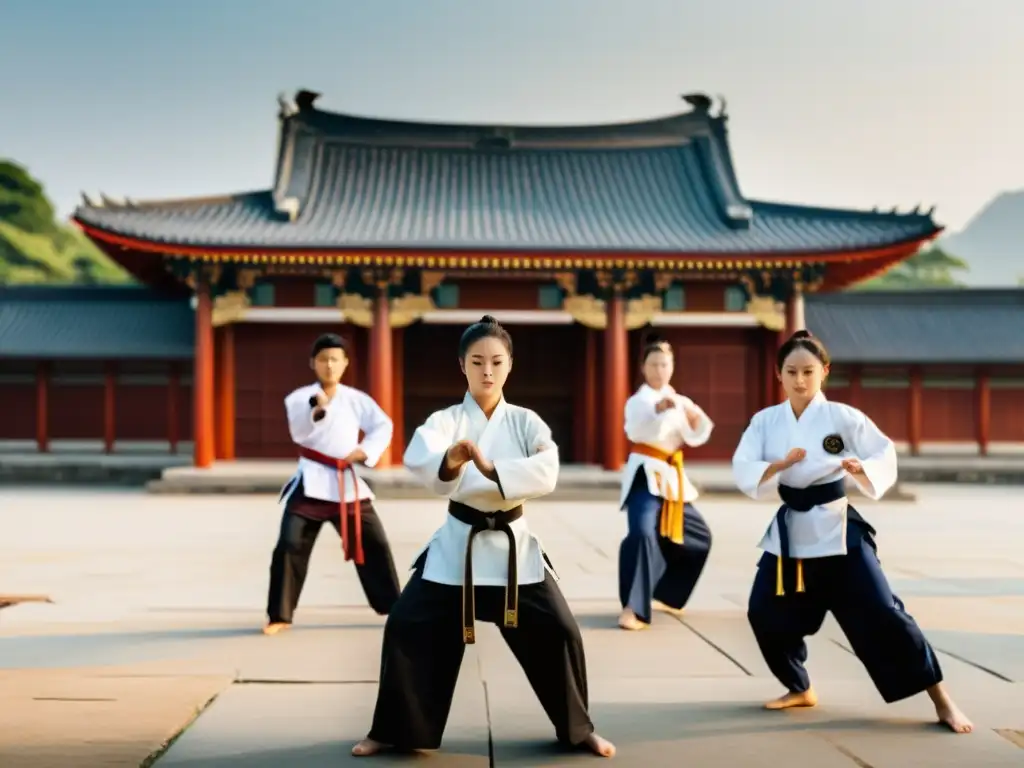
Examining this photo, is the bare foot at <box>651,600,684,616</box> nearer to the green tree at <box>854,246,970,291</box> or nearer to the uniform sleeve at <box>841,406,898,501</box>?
the uniform sleeve at <box>841,406,898,501</box>

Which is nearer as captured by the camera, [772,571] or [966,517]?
[772,571]

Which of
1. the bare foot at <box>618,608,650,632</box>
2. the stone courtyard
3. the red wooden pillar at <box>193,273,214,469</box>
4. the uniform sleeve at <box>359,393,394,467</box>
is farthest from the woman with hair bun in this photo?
the red wooden pillar at <box>193,273,214,469</box>

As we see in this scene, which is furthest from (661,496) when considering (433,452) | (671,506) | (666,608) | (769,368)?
(769,368)

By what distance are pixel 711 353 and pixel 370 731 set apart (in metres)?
16.0

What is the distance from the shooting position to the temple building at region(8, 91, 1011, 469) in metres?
17.0

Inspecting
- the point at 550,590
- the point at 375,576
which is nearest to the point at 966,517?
the point at 375,576

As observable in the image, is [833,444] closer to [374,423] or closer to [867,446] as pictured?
[867,446]

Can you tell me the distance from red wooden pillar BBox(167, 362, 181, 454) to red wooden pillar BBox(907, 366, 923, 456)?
15.1m

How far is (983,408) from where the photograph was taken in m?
20.8

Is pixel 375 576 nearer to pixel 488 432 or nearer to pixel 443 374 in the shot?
pixel 488 432

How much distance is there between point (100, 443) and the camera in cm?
2130

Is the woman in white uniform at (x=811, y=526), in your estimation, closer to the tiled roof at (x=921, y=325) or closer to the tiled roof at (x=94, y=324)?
the tiled roof at (x=921, y=325)

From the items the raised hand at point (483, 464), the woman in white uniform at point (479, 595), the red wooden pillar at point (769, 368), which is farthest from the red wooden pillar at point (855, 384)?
the raised hand at point (483, 464)

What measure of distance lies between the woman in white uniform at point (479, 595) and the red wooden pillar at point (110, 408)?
18.0 metres
